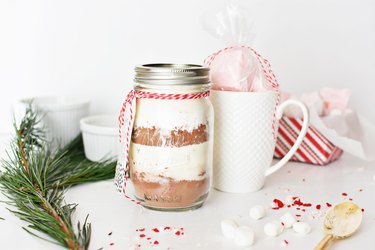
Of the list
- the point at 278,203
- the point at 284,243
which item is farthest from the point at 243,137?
the point at 284,243

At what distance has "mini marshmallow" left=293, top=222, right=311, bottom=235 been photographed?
0.60 m

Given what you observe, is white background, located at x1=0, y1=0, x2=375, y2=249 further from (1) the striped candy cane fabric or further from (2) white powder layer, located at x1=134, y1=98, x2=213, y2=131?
(2) white powder layer, located at x1=134, y1=98, x2=213, y2=131

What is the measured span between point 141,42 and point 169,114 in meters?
0.58

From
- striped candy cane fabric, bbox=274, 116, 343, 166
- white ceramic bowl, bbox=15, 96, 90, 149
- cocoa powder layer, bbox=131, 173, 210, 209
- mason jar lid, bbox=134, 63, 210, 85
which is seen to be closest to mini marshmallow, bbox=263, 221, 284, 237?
cocoa powder layer, bbox=131, 173, 210, 209

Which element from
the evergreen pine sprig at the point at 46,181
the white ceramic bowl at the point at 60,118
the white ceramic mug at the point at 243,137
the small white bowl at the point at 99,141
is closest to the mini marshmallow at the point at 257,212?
the white ceramic mug at the point at 243,137

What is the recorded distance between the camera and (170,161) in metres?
0.65

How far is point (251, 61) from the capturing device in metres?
0.75

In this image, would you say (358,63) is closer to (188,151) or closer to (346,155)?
(346,155)

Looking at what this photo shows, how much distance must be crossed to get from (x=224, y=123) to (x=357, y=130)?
1.33 ft

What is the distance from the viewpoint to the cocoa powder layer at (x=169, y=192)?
655 millimetres

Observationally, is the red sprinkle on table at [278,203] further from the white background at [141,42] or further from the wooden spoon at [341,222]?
the white background at [141,42]

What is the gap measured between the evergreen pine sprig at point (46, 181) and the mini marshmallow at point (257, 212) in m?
0.24

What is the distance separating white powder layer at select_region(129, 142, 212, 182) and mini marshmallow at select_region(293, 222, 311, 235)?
0.16m

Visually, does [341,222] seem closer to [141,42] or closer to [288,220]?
[288,220]
